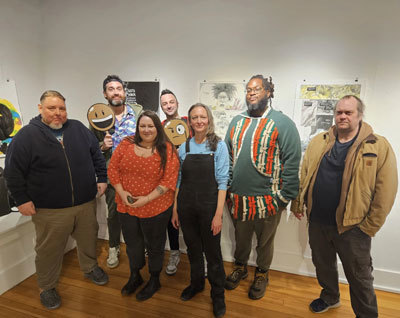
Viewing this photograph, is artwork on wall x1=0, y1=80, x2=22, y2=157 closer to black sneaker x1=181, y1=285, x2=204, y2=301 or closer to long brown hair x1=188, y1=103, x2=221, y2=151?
long brown hair x1=188, y1=103, x2=221, y2=151

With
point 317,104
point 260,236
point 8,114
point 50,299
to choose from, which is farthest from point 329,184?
point 8,114

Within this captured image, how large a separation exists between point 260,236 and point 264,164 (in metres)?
0.66

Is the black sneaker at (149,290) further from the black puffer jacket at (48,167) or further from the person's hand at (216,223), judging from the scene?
the black puffer jacket at (48,167)

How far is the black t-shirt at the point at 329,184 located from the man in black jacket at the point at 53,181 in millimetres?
1805

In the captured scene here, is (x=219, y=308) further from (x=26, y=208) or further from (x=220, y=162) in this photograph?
(x=26, y=208)

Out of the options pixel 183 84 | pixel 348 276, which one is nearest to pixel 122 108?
pixel 183 84

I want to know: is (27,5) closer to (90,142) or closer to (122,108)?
(122,108)

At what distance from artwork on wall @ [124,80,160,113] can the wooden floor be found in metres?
1.80

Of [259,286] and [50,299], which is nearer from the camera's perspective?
[50,299]

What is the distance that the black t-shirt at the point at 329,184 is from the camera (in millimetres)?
1590

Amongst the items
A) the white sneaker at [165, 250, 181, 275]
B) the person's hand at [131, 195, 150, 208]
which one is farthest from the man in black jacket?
the white sneaker at [165, 250, 181, 275]

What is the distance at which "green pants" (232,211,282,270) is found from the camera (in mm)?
1967

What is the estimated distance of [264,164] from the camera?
1841 millimetres

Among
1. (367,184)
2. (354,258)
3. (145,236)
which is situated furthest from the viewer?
(145,236)
